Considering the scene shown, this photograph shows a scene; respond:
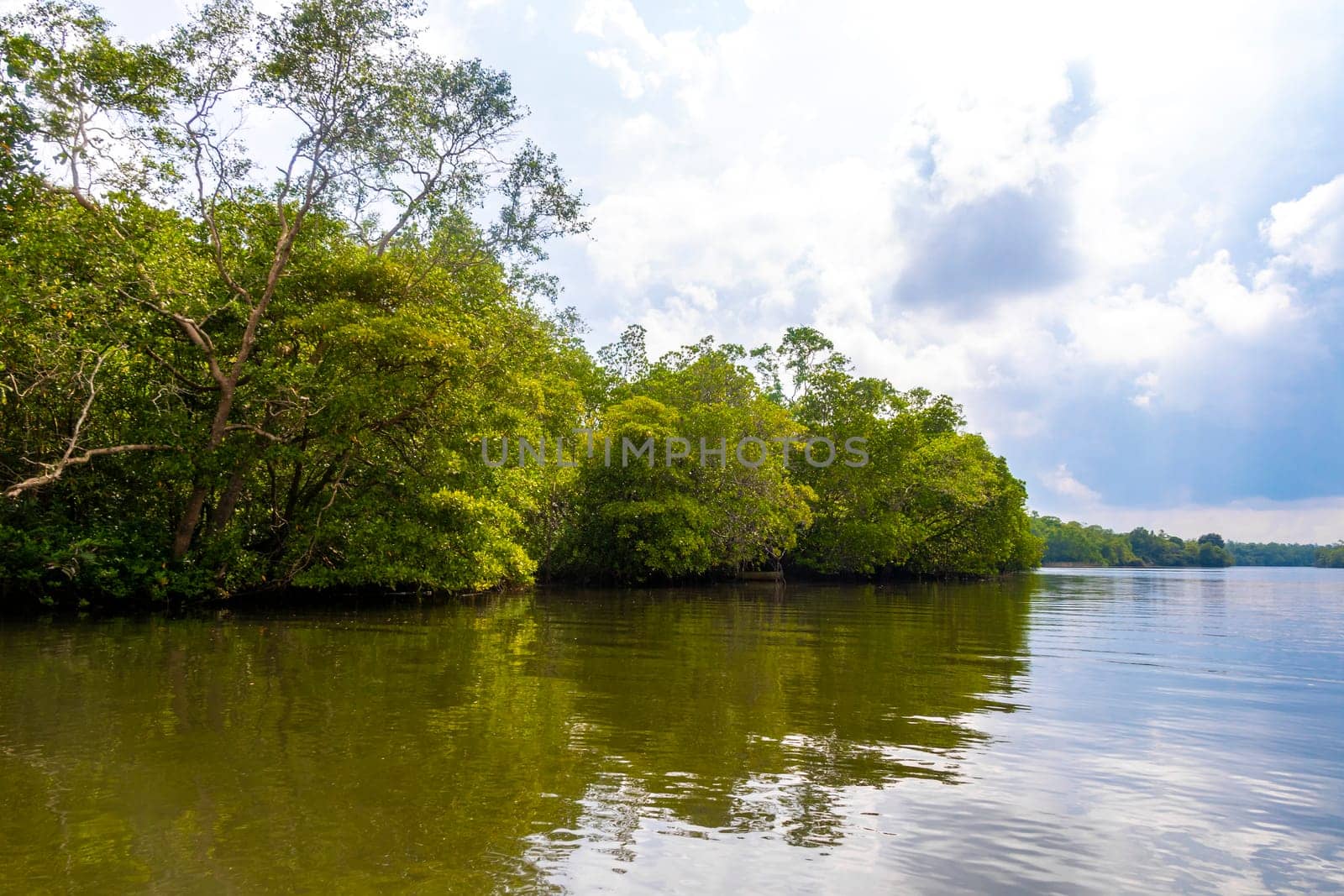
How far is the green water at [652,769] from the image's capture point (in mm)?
3639

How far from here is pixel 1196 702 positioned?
7.94 meters

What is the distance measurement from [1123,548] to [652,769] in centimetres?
12386

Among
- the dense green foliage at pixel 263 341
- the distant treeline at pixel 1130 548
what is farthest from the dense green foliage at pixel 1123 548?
the dense green foliage at pixel 263 341

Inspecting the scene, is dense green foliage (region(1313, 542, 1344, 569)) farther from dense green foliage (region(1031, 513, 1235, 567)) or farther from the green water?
the green water

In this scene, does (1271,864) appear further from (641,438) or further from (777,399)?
(777,399)

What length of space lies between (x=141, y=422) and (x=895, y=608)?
17368mm

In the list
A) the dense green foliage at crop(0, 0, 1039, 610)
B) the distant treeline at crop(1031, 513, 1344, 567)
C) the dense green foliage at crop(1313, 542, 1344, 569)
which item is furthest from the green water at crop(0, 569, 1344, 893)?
the dense green foliage at crop(1313, 542, 1344, 569)

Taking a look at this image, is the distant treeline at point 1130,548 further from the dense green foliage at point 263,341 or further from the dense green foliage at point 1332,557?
the dense green foliage at point 263,341

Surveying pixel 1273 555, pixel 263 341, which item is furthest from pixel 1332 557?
pixel 263 341

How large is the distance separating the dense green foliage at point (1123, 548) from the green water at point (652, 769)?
338 feet

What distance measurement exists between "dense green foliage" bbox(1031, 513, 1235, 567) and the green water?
338 ft

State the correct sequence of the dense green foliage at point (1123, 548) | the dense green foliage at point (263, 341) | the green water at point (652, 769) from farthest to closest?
the dense green foliage at point (1123, 548) < the dense green foliage at point (263, 341) < the green water at point (652, 769)

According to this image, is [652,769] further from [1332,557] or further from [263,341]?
[1332,557]

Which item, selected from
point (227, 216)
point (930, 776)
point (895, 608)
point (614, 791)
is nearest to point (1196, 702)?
point (930, 776)
